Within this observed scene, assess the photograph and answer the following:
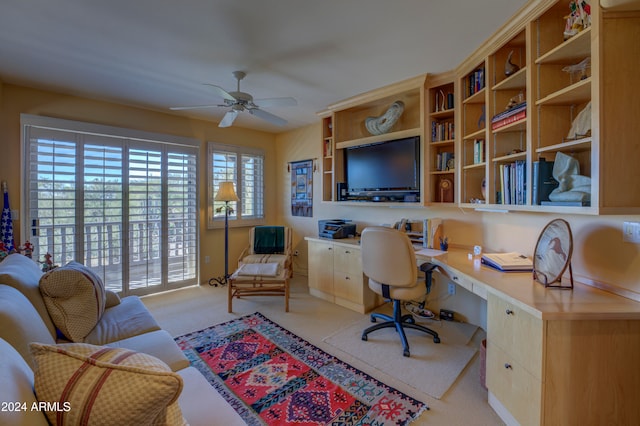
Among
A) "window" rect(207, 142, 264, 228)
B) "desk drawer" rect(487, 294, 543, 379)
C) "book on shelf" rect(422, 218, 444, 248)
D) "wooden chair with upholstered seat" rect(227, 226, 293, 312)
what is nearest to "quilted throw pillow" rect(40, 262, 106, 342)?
"wooden chair with upholstered seat" rect(227, 226, 293, 312)

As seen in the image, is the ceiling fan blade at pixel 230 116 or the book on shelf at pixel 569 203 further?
the ceiling fan blade at pixel 230 116

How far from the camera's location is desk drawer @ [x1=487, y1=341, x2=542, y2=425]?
1.39m

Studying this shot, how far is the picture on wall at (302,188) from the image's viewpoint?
4.56 m

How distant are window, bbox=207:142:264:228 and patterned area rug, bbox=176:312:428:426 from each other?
2.17 m

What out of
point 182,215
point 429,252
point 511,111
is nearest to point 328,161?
point 429,252

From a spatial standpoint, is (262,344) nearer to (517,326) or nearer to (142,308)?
(142,308)

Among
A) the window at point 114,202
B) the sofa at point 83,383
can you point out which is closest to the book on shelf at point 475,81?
the sofa at point 83,383

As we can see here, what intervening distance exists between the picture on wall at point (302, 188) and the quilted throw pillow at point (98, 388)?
3898mm

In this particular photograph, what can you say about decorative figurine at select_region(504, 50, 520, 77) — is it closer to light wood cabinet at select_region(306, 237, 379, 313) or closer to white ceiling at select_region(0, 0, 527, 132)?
white ceiling at select_region(0, 0, 527, 132)

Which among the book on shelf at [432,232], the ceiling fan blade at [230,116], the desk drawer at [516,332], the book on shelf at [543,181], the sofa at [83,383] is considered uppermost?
the ceiling fan blade at [230,116]

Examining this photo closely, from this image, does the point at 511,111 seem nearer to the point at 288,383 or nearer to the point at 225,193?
the point at 288,383

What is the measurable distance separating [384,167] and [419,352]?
1.94m

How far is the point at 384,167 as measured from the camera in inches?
128

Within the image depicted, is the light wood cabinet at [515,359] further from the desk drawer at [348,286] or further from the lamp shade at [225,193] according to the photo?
the lamp shade at [225,193]
